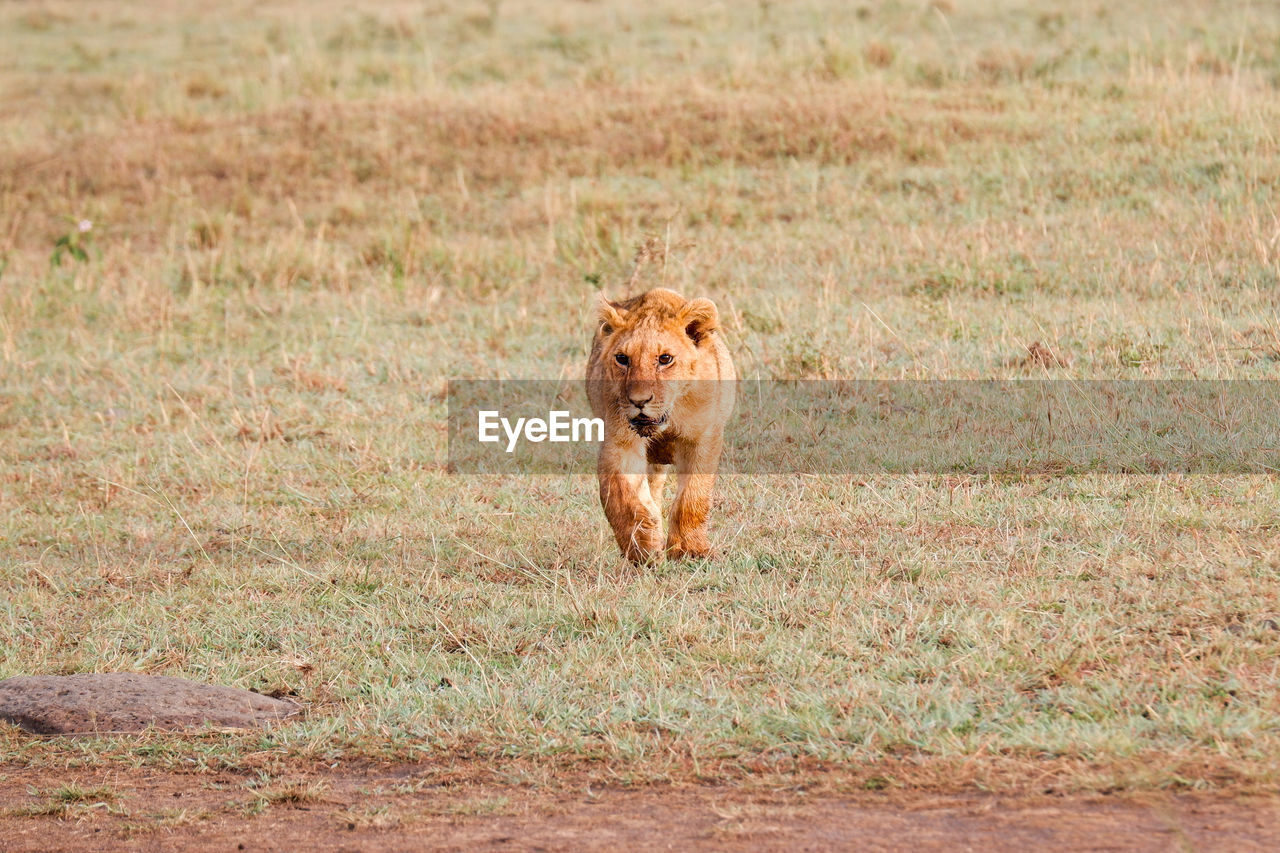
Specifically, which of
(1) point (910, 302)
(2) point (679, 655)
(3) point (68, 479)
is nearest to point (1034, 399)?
(1) point (910, 302)

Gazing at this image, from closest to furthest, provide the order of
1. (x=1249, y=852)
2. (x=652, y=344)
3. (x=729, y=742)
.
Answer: (x=1249, y=852) < (x=729, y=742) < (x=652, y=344)

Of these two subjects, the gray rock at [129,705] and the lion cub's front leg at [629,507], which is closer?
the gray rock at [129,705]

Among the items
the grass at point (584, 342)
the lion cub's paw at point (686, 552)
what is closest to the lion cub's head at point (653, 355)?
the lion cub's paw at point (686, 552)

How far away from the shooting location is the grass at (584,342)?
5.00 m

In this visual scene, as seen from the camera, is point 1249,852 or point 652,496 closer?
point 1249,852

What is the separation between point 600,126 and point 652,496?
29.4 feet

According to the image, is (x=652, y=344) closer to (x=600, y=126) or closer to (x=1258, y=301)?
(x=1258, y=301)

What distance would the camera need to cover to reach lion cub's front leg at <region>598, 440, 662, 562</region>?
20.0 feet

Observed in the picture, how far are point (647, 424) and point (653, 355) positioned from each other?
0.89 feet

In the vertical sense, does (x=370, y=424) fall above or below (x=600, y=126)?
below

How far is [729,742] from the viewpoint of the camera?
468cm

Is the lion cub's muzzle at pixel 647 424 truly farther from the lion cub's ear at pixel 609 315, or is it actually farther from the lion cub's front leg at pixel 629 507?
the lion cub's ear at pixel 609 315

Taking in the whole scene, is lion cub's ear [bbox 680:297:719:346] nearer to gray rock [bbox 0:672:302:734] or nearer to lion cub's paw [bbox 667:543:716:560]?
lion cub's paw [bbox 667:543:716:560]

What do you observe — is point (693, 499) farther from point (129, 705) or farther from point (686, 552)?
point (129, 705)
